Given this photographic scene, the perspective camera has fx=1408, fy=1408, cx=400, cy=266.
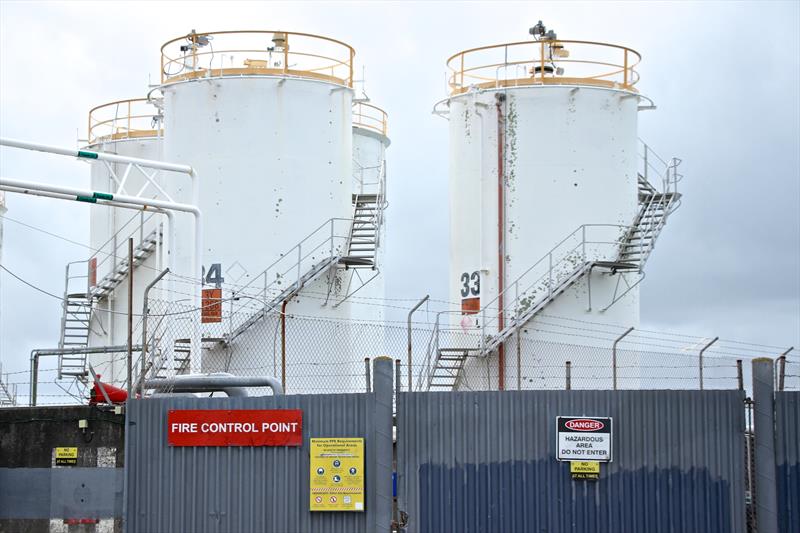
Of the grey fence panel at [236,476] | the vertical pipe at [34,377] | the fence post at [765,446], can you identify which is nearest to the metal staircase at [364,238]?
the vertical pipe at [34,377]

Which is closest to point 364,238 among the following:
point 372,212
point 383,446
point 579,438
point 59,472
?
point 372,212

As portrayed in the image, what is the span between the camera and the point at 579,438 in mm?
19547

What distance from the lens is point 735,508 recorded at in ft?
63.4

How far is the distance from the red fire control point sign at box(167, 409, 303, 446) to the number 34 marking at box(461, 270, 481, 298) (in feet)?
57.1

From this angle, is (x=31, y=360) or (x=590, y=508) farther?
A: (x=31, y=360)

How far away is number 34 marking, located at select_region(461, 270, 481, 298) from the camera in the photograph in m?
36.9

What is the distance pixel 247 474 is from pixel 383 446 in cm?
203

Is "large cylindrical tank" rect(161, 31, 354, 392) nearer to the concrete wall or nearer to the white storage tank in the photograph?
the white storage tank

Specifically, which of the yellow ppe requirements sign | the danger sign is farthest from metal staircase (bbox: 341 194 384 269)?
the danger sign

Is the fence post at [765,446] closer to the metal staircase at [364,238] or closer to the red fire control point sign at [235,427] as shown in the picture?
the red fire control point sign at [235,427]

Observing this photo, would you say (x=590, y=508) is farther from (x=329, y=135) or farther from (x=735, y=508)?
(x=329, y=135)

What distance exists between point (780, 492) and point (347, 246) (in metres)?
18.8

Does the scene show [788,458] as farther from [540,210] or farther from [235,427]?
[540,210]

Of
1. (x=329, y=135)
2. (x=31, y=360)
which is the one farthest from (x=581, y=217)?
(x=31, y=360)
